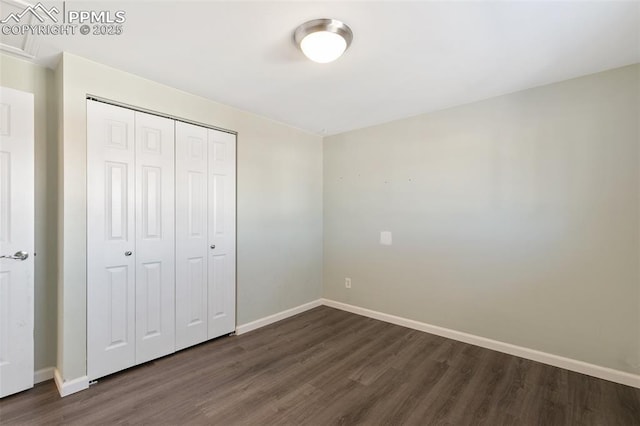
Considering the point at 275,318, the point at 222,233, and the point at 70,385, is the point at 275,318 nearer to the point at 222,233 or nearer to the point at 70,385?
the point at 222,233

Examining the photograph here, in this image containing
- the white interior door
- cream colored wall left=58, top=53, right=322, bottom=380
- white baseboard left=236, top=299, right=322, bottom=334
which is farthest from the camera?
white baseboard left=236, top=299, right=322, bottom=334

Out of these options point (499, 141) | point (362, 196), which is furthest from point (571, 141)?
point (362, 196)

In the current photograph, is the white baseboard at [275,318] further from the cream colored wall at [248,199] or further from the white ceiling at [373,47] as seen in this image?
the white ceiling at [373,47]

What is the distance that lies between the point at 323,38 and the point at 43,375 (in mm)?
3182

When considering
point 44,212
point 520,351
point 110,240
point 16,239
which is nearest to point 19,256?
point 16,239

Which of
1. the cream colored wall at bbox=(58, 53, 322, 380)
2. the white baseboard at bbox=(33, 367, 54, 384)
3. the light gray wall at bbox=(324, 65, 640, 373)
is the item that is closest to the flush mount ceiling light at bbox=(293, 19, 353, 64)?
the cream colored wall at bbox=(58, 53, 322, 380)

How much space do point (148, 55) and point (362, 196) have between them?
265 cm

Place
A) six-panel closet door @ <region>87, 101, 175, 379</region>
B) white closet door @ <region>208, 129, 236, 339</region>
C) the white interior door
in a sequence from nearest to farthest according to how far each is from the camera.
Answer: the white interior door
six-panel closet door @ <region>87, 101, 175, 379</region>
white closet door @ <region>208, 129, 236, 339</region>

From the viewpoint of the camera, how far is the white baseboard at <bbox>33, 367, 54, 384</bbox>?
2093 millimetres

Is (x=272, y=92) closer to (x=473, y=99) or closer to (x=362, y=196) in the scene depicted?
(x=362, y=196)

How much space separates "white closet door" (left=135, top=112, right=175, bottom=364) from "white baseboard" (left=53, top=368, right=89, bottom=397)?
356mm

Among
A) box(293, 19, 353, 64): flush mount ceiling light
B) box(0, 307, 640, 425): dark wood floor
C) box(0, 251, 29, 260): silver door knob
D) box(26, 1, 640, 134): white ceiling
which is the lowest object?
box(0, 307, 640, 425): dark wood floor

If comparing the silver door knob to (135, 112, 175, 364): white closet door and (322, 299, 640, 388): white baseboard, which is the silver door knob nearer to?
(135, 112, 175, 364): white closet door

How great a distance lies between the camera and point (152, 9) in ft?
5.14
